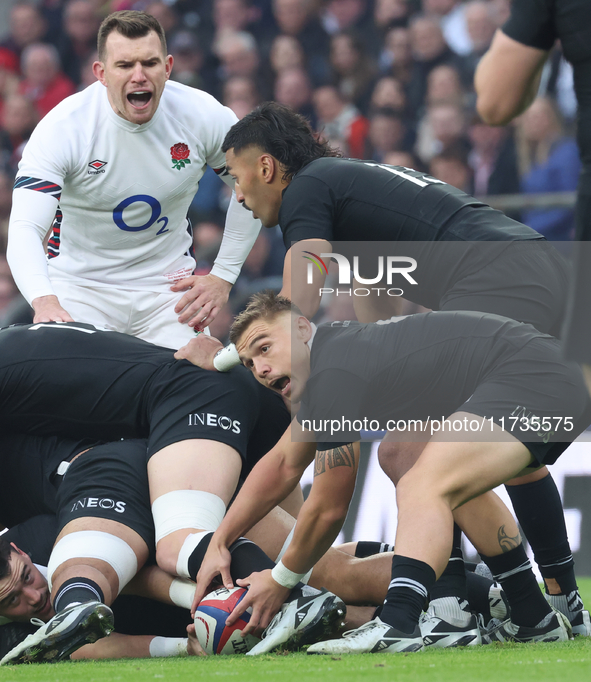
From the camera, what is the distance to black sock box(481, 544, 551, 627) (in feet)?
9.96

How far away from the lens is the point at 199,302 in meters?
4.48

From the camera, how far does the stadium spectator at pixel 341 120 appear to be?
7340mm

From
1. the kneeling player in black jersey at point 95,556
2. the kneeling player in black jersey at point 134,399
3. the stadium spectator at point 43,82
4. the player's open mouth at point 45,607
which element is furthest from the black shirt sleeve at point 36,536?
the stadium spectator at point 43,82

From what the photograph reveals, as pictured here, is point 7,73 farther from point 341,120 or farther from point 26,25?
point 341,120

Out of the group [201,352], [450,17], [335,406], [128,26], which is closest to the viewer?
[335,406]

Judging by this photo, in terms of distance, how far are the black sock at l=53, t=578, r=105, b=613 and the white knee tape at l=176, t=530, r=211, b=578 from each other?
27 centimetres

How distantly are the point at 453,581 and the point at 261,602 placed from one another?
69cm

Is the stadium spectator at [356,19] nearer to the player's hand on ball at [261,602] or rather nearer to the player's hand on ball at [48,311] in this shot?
the player's hand on ball at [48,311]

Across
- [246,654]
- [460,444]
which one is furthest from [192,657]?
[460,444]

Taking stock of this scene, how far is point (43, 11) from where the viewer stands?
29.4 ft

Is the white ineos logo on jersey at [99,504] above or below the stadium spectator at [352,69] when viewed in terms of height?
below

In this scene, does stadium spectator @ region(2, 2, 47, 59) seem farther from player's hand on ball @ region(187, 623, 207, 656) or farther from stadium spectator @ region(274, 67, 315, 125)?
player's hand on ball @ region(187, 623, 207, 656)

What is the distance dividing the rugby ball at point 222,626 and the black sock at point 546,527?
1.02 meters

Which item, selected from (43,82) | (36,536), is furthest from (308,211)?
(43,82)
